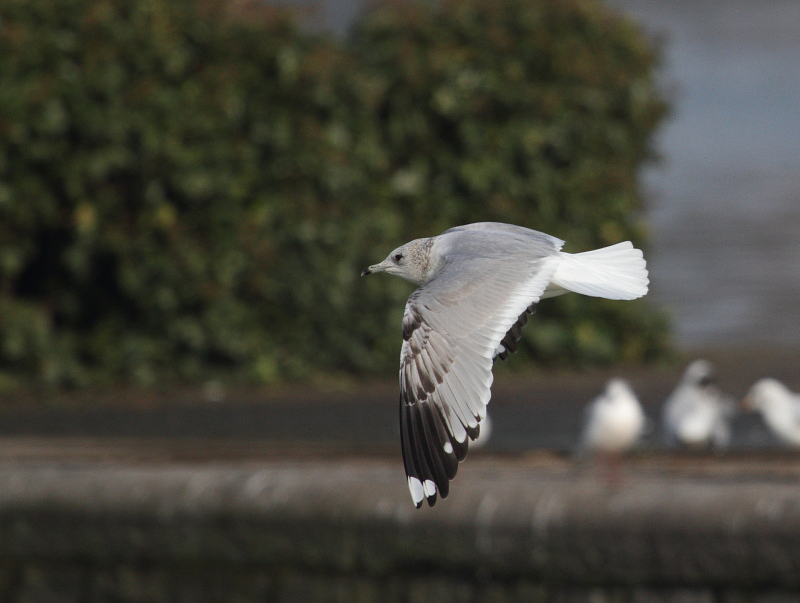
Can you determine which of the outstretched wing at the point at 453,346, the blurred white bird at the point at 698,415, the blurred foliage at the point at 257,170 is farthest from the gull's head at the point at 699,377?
the outstretched wing at the point at 453,346

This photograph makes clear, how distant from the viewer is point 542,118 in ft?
28.7

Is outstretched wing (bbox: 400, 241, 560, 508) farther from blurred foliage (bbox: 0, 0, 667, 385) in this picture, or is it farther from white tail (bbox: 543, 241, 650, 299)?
blurred foliage (bbox: 0, 0, 667, 385)

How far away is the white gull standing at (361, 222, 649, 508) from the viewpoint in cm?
236

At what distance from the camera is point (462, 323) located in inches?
97.6

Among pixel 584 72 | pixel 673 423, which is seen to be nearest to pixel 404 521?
pixel 673 423

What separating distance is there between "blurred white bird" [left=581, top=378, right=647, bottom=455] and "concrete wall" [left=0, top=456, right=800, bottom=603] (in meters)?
0.29

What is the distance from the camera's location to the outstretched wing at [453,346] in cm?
236

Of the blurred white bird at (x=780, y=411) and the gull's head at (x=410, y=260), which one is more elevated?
the gull's head at (x=410, y=260)

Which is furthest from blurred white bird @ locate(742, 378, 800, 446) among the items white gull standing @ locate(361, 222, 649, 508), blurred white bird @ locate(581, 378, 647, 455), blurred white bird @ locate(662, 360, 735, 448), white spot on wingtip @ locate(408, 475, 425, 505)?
white spot on wingtip @ locate(408, 475, 425, 505)

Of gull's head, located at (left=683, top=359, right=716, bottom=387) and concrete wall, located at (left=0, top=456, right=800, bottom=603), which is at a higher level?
gull's head, located at (left=683, top=359, right=716, bottom=387)

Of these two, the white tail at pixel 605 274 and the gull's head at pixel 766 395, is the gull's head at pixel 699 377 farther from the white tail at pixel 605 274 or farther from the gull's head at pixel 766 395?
the white tail at pixel 605 274

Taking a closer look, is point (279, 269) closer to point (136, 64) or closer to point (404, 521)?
point (136, 64)

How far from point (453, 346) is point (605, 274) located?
38 centimetres

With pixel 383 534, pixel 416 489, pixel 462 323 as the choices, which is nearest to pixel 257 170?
pixel 383 534
